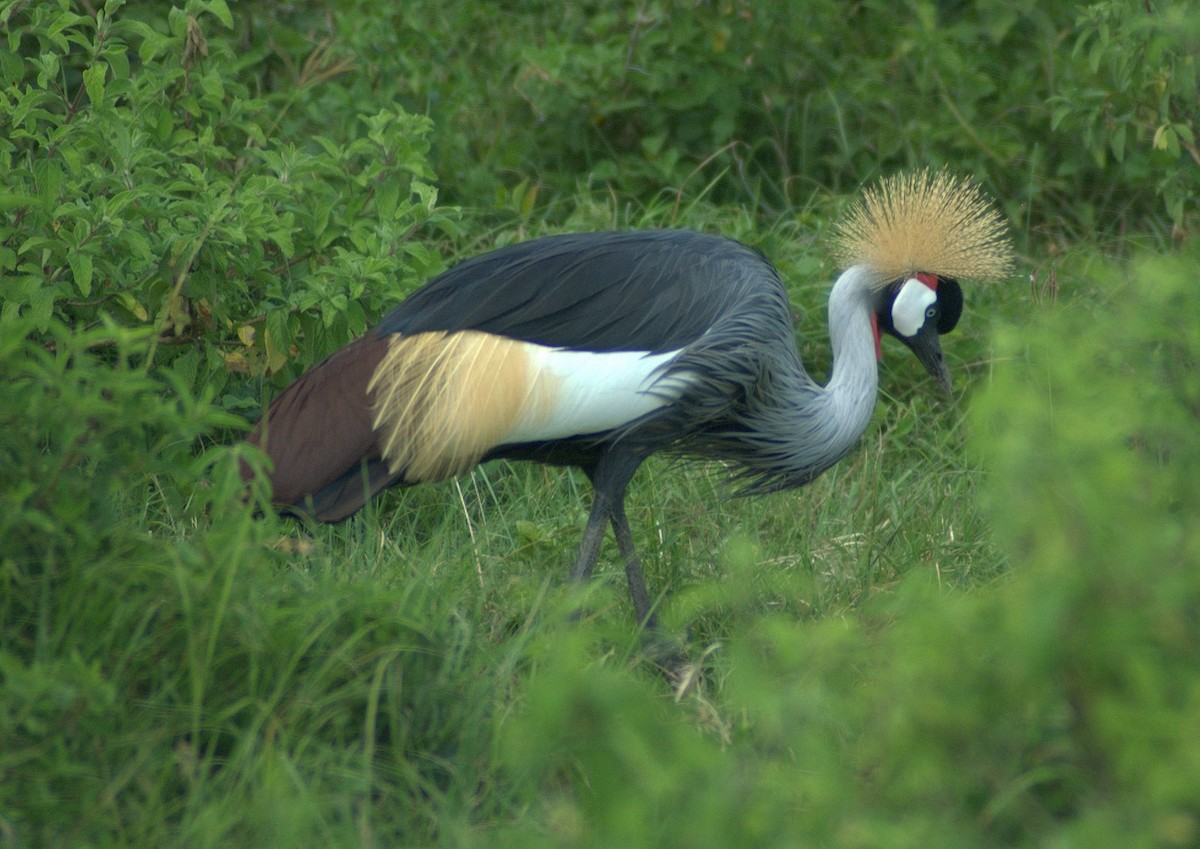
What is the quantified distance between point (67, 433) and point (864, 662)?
1300mm

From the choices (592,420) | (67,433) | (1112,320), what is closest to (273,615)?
(67,433)

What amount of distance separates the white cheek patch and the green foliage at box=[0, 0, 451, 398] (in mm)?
1046

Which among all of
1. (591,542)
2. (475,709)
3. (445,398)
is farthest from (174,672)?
(591,542)

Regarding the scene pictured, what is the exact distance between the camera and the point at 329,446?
270 centimetres

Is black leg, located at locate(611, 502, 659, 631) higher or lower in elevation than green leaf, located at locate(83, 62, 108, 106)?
lower

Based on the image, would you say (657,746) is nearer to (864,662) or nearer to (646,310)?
(864,662)

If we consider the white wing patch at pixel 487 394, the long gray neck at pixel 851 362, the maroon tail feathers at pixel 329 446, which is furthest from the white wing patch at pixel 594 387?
the long gray neck at pixel 851 362

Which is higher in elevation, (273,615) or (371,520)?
(273,615)

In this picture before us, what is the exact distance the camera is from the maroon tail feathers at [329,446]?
2.68 meters

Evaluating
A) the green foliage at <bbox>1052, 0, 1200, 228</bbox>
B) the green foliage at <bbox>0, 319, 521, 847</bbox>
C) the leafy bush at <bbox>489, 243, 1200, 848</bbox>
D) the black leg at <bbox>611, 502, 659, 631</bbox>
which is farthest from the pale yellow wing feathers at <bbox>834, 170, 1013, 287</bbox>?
the green foliage at <bbox>0, 319, 521, 847</bbox>

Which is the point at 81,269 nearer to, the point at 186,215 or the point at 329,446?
the point at 186,215

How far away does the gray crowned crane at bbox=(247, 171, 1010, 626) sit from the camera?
272cm

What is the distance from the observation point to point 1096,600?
1.62 metres

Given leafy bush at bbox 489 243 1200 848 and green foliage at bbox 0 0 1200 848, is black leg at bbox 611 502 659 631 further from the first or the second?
leafy bush at bbox 489 243 1200 848
